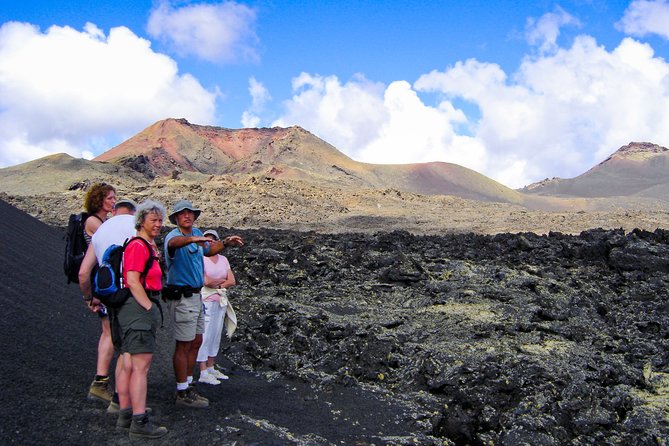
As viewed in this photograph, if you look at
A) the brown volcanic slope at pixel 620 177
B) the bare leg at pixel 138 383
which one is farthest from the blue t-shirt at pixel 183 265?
the brown volcanic slope at pixel 620 177

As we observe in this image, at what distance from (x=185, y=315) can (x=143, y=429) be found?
92 cm

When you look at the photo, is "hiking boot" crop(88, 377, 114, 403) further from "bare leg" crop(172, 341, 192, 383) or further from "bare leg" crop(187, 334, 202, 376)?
"bare leg" crop(187, 334, 202, 376)

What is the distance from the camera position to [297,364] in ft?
20.7

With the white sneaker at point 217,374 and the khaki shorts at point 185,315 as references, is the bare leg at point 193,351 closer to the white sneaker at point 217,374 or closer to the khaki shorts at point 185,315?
the khaki shorts at point 185,315

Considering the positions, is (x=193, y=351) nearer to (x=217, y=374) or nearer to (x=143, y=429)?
(x=143, y=429)

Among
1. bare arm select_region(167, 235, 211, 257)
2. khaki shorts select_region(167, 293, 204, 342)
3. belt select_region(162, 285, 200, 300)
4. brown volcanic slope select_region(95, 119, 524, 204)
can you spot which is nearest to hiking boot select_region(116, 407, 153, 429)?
khaki shorts select_region(167, 293, 204, 342)

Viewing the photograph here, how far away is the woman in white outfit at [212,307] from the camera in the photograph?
5238 mm

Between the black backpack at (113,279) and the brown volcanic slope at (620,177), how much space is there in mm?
79289

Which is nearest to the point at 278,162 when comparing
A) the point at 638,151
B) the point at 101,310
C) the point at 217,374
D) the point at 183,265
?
the point at 217,374

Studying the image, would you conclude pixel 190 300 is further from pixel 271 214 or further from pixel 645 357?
pixel 271 214

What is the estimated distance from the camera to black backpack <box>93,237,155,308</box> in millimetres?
3688

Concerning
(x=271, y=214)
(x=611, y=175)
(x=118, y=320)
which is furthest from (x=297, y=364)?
(x=611, y=175)

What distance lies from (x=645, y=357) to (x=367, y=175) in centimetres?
6125

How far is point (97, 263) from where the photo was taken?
4.09m
